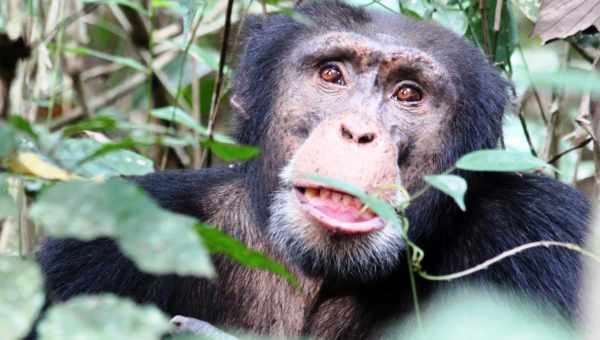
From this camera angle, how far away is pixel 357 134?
3.34m

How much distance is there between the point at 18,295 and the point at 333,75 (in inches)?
98.7

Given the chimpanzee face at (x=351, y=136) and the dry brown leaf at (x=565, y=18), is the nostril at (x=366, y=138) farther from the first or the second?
the dry brown leaf at (x=565, y=18)

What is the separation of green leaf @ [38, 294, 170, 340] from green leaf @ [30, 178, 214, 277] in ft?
0.24

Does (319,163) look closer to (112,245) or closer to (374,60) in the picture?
(374,60)

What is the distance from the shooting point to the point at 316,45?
13.2 ft

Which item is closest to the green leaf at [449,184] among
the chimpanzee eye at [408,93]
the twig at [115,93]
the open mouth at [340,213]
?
the open mouth at [340,213]

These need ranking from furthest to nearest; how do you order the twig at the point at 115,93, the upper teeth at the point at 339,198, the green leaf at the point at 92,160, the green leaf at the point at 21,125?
the twig at the point at 115,93
the upper teeth at the point at 339,198
the green leaf at the point at 92,160
the green leaf at the point at 21,125

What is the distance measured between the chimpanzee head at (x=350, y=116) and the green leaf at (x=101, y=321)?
1.85m

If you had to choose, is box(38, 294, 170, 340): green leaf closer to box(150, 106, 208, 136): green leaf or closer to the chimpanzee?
the chimpanzee

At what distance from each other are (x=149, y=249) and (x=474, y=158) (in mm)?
1109

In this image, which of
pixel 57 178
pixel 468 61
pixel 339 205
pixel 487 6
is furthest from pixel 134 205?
pixel 487 6

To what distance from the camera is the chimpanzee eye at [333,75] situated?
3.91 meters

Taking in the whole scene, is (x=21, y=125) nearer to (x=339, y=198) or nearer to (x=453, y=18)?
(x=339, y=198)

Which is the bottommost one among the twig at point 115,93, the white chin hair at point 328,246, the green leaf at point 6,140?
the twig at point 115,93
